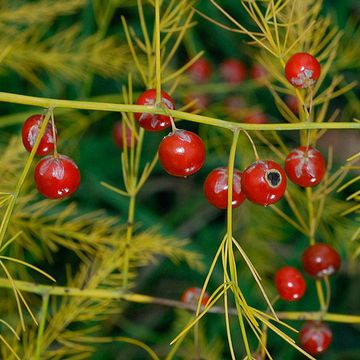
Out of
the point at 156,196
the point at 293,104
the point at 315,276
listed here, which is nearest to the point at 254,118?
the point at 293,104

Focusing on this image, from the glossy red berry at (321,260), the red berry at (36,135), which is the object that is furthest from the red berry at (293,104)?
the red berry at (36,135)

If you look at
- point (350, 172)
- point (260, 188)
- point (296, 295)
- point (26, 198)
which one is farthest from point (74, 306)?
point (350, 172)

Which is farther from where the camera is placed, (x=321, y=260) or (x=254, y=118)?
(x=254, y=118)

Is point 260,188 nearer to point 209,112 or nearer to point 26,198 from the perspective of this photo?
point 26,198

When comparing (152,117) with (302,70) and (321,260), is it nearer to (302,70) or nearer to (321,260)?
(302,70)

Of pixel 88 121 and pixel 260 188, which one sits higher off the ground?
pixel 88 121

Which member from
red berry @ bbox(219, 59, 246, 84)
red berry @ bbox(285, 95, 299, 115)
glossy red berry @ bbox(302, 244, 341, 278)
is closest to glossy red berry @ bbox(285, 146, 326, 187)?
glossy red berry @ bbox(302, 244, 341, 278)
